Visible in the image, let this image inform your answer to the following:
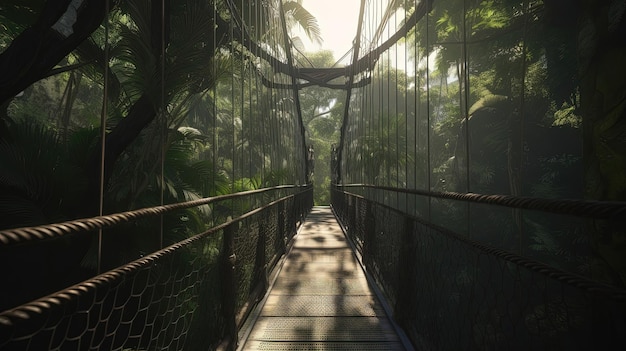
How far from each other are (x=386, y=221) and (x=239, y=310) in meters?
1.63

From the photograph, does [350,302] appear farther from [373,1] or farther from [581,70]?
[373,1]

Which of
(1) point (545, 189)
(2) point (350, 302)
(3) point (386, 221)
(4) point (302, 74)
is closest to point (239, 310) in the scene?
(2) point (350, 302)

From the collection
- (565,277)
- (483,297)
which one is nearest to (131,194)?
(483,297)

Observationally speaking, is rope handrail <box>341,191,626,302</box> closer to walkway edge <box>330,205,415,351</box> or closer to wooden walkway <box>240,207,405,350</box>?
walkway edge <box>330,205,415,351</box>

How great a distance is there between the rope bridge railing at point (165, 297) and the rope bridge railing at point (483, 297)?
117 cm

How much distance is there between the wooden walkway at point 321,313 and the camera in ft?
8.18

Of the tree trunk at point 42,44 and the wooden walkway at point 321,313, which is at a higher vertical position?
the tree trunk at point 42,44

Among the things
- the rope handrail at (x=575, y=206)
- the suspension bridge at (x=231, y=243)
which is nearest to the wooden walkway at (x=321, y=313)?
the suspension bridge at (x=231, y=243)

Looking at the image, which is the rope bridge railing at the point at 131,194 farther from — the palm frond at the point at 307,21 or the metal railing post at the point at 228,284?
the palm frond at the point at 307,21

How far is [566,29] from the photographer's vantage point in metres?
4.46

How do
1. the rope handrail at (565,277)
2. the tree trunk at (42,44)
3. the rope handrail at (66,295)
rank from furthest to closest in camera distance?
the tree trunk at (42,44) → the rope handrail at (565,277) → the rope handrail at (66,295)

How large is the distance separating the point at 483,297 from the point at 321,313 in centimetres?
184

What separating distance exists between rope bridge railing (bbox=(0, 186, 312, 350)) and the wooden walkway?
21cm

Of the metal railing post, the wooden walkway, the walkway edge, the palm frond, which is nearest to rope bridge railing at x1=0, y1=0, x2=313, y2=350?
the metal railing post
